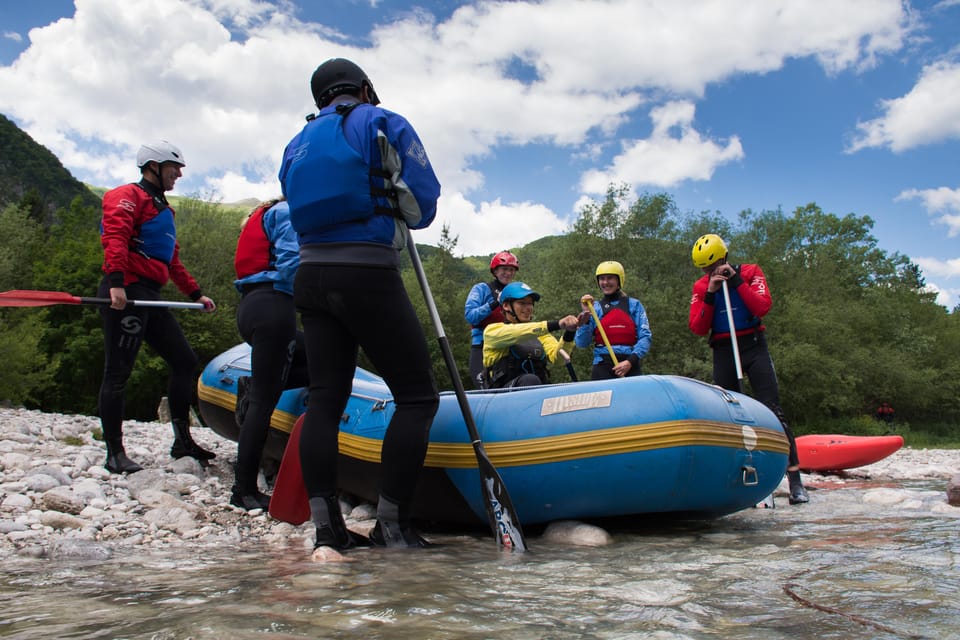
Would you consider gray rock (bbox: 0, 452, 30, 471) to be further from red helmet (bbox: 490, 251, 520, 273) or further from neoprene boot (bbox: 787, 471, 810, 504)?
neoprene boot (bbox: 787, 471, 810, 504)

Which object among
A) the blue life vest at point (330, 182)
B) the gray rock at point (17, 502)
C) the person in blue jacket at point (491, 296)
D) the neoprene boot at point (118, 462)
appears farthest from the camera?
the person in blue jacket at point (491, 296)

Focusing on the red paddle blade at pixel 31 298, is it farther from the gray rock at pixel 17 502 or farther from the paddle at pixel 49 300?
the gray rock at pixel 17 502

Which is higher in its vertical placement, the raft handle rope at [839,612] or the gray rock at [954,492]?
the raft handle rope at [839,612]

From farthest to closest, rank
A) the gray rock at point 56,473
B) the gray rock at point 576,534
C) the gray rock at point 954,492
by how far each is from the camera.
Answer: the gray rock at point 954,492, the gray rock at point 56,473, the gray rock at point 576,534

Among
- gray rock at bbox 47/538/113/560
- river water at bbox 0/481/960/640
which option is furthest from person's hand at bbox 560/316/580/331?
gray rock at bbox 47/538/113/560

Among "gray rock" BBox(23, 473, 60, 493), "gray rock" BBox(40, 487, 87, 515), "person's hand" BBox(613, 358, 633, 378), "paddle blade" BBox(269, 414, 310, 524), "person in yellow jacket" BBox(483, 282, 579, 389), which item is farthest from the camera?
"person's hand" BBox(613, 358, 633, 378)

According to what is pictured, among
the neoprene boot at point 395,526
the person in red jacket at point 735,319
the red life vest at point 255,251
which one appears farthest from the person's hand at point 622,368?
the neoprene boot at point 395,526

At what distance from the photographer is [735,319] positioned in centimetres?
598

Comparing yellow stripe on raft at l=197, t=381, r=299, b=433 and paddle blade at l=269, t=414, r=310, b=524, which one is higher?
yellow stripe on raft at l=197, t=381, r=299, b=433

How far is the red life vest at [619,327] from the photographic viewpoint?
7129mm

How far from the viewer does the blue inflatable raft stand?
363 centimetres

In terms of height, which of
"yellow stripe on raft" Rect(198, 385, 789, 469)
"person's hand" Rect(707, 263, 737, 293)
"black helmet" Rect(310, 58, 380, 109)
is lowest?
"yellow stripe on raft" Rect(198, 385, 789, 469)

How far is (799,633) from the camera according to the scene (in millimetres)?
1721

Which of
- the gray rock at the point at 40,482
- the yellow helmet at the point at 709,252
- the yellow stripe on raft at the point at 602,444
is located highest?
the yellow helmet at the point at 709,252
